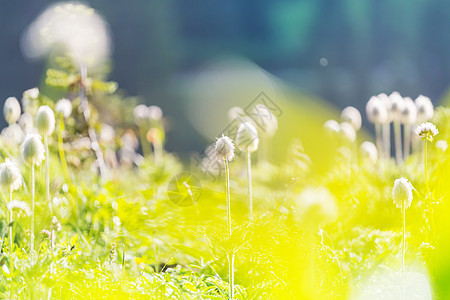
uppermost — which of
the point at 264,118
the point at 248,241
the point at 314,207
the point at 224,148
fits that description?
the point at 264,118

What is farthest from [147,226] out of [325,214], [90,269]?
[325,214]

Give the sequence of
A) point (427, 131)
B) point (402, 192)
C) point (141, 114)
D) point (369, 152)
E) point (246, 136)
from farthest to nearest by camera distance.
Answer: point (141, 114)
point (369, 152)
point (246, 136)
point (427, 131)
point (402, 192)

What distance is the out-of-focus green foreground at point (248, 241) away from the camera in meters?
1.36

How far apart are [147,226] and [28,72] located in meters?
4.20

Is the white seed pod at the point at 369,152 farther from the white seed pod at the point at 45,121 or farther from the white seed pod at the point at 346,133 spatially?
the white seed pod at the point at 45,121

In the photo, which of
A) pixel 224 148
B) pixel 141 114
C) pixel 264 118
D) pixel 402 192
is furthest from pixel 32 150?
pixel 141 114

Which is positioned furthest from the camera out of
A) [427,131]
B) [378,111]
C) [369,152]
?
[378,111]

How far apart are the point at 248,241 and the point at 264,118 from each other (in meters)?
1.28

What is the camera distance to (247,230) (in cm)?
147

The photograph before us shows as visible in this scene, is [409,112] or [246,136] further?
[409,112]

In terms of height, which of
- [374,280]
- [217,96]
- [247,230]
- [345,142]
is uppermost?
[217,96]

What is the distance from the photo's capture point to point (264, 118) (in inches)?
106

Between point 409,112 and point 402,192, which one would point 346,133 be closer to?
point 409,112

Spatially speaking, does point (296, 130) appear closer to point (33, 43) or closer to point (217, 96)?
point (217, 96)
